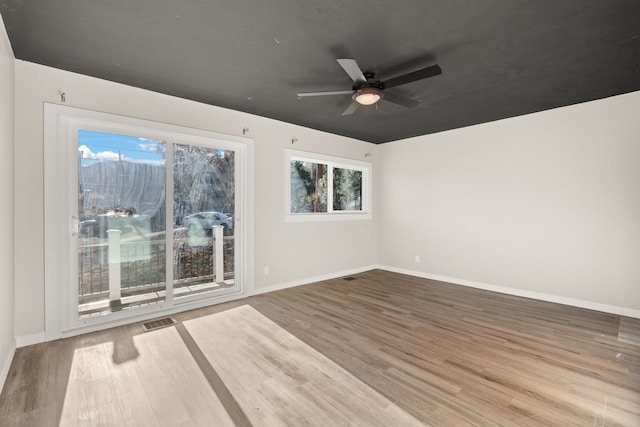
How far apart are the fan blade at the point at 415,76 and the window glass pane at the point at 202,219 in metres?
2.39

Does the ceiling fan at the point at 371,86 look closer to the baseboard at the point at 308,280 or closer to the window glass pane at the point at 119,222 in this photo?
the window glass pane at the point at 119,222

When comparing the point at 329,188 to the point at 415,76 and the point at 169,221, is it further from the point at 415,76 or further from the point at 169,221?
the point at 415,76

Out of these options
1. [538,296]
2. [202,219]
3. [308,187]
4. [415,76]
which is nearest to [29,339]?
[202,219]

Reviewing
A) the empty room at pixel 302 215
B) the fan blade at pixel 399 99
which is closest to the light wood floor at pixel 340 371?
the empty room at pixel 302 215

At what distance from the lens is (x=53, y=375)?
2.28 m

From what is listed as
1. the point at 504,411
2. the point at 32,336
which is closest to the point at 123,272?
the point at 32,336

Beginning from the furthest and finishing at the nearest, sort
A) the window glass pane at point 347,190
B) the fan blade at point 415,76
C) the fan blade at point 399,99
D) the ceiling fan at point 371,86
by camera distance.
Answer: the window glass pane at point 347,190, the fan blade at point 399,99, the ceiling fan at point 371,86, the fan blade at point 415,76

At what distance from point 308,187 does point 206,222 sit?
6.24 ft

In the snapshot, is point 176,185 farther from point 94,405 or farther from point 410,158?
point 410,158

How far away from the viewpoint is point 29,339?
2760 mm

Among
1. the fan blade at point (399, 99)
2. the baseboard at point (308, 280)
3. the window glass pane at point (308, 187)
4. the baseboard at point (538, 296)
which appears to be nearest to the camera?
the fan blade at point (399, 99)

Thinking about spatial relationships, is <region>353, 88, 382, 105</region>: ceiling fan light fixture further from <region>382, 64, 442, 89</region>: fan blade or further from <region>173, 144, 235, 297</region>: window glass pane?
<region>173, 144, 235, 297</region>: window glass pane

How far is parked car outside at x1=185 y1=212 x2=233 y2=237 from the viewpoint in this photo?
152 inches

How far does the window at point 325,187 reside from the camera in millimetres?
4977
